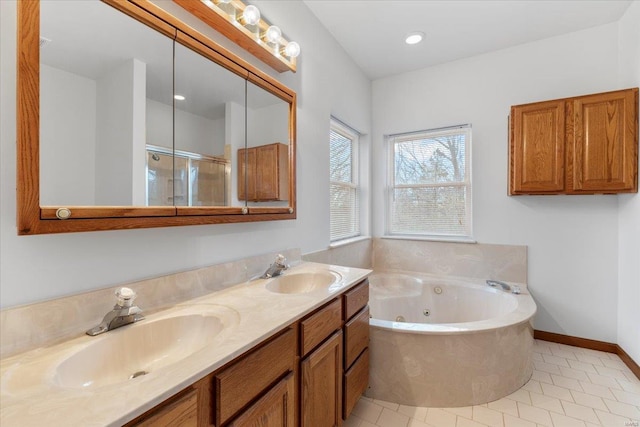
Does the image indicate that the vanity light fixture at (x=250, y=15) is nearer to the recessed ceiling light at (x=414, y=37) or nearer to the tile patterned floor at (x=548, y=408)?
the recessed ceiling light at (x=414, y=37)

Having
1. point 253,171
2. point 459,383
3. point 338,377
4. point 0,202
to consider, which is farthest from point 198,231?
point 459,383

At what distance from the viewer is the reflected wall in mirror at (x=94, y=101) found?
2.82ft

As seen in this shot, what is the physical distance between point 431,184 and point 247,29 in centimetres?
238

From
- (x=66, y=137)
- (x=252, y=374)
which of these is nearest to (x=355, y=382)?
(x=252, y=374)

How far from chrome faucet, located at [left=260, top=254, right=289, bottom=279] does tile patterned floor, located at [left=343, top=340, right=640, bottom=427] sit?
99 centimetres

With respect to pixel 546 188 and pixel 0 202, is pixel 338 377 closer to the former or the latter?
pixel 0 202

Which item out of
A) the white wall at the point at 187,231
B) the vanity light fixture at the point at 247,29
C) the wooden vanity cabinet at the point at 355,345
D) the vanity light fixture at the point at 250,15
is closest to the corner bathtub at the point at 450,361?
the wooden vanity cabinet at the point at 355,345

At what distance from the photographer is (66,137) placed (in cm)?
88

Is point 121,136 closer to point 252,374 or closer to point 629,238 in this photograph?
point 252,374

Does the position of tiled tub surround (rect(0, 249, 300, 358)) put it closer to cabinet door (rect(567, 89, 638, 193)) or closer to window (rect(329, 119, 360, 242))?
window (rect(329, 119, 360, 242))

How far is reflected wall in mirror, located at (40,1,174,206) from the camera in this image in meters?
0.86

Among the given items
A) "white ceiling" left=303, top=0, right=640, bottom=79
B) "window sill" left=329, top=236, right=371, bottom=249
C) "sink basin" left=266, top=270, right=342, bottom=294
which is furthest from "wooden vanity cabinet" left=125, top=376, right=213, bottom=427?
"white ceiling" left=303, top=0, right=640, bottom=79

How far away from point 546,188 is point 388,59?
1928mm

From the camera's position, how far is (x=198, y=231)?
4.46ft
